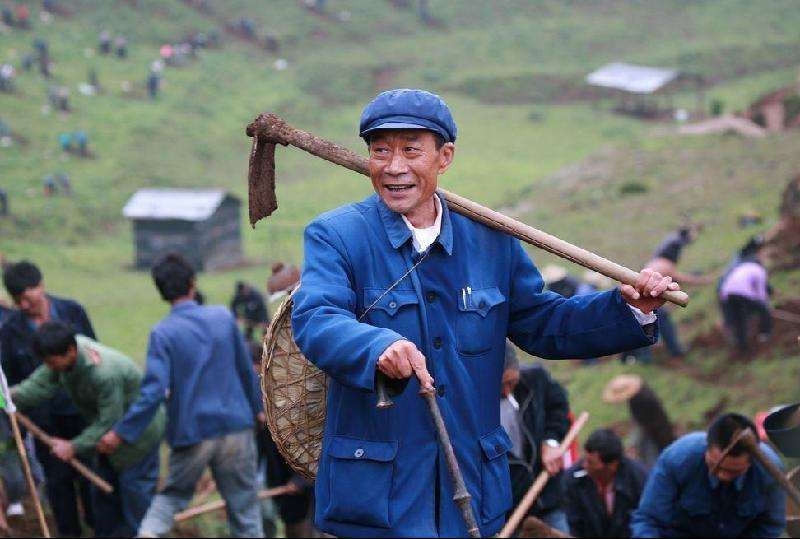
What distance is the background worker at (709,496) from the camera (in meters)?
6.93

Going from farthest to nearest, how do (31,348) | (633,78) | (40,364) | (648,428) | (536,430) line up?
(633,78)
(648,428)
(40,364)
(31,348)
(536,430)

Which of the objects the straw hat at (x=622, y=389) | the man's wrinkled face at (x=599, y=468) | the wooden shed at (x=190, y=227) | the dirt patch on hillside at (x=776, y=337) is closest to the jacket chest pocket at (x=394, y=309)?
the man's wrinkled face at (x=599, y=468)

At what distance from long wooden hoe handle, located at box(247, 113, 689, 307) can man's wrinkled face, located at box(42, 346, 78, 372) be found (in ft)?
11.6

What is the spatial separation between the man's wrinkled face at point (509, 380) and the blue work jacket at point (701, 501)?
91 cm

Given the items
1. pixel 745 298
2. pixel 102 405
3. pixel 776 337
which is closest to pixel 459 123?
pixel 776 337

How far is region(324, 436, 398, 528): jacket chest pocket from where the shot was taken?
13.1 ft

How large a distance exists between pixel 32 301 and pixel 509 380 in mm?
3448

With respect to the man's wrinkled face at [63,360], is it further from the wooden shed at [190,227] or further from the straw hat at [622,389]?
the wooden shed at [190,227]

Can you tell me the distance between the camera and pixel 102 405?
8.48 m

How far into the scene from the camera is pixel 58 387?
859cm

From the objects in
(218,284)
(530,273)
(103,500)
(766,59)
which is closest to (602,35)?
(766,59)

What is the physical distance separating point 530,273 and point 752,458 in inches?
118

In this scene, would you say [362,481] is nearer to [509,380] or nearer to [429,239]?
[429,239]

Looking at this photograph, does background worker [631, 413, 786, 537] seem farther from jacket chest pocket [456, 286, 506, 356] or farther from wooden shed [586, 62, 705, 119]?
wooden shed [586, 62, 705, 119]
